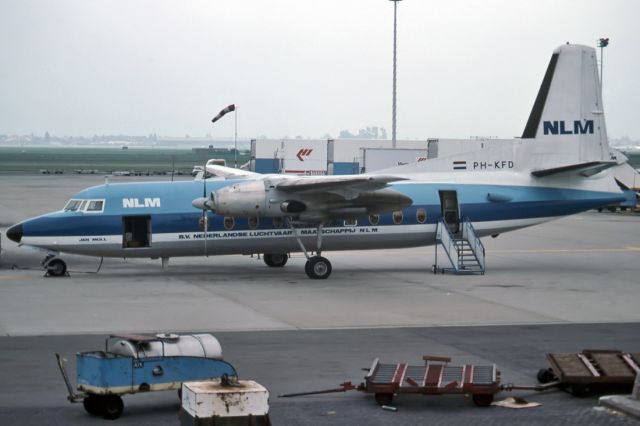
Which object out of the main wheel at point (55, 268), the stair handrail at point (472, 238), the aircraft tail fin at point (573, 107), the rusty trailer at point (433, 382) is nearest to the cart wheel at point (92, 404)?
the rusty trailer at point (433, 382)

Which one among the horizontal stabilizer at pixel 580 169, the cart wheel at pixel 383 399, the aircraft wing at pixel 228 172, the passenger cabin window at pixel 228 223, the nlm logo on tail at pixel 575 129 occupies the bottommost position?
the cart wheel at pixel 383 399

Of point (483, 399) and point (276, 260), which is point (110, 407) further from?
point (276, 260)

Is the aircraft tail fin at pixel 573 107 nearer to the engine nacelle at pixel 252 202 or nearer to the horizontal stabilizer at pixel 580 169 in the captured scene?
the horizontal stabilizer at pixel 580 169

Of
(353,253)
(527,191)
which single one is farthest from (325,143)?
(527,191)

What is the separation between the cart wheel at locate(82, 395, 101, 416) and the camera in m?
13.5

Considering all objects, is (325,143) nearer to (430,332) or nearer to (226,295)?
(226,295)

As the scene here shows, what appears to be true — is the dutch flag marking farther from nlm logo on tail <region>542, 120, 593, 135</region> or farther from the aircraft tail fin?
nlm logo on tail <region>542, 120, 593, 135</region>

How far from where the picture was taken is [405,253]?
118 ft

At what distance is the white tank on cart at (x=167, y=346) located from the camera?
541 inches

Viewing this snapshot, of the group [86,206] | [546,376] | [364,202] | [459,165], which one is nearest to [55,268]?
[86,206]

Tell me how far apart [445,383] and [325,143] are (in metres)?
59.0

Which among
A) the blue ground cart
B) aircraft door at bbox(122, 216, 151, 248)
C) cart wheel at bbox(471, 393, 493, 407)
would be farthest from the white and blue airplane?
the blue ground cart

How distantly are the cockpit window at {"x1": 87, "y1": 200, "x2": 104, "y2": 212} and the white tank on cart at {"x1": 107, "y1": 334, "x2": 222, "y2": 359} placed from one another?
1433 centimetres

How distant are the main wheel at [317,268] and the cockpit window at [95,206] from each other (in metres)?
6.38
